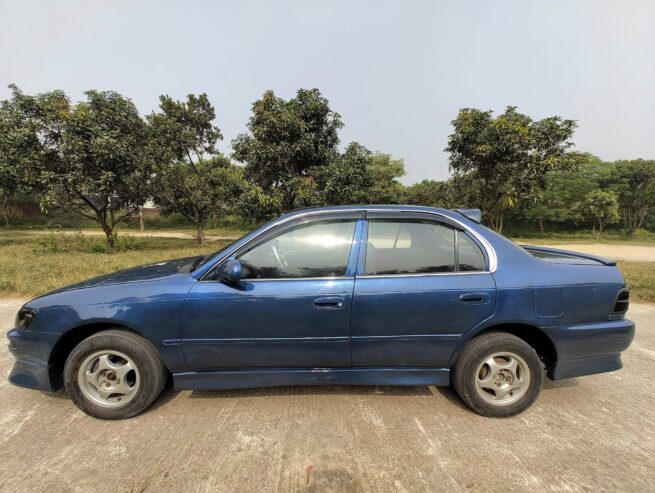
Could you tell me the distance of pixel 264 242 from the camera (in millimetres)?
2582

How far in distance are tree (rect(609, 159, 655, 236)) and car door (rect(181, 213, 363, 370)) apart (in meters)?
39.3

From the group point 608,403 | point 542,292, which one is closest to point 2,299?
point 542,292

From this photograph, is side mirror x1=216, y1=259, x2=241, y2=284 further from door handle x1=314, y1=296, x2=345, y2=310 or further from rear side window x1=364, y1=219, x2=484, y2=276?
rear side window x1=364, y1=219, x2=484, y2=276

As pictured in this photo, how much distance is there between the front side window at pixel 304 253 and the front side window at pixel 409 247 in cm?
21

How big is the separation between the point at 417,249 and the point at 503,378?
118cm

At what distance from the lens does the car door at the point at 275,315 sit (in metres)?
Result: 2.39

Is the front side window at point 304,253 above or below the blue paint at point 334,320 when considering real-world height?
above

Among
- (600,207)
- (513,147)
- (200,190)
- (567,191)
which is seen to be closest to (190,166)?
(200,190)

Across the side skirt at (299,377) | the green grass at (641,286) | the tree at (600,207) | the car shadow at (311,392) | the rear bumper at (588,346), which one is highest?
the tree at (600,207)

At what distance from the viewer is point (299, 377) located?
250 centimetres

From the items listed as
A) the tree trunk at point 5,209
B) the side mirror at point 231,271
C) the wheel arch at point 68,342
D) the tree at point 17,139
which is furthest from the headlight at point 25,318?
the tree trunk at point 5,209

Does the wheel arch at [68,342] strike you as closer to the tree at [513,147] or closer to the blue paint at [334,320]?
the blue paint at [334,320]

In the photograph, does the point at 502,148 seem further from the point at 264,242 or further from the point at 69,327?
the point at 69,327

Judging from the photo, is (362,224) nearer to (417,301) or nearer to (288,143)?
(417,301)
